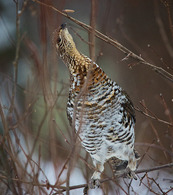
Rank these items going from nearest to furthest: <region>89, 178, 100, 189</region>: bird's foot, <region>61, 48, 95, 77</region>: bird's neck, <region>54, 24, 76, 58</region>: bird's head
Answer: <region>54, 24, 76, 58</region>: bird's head < <region>61, 48, 95, 77</region>: bird's neck < <region>89, 178, 100, 189</region>: bird's foot

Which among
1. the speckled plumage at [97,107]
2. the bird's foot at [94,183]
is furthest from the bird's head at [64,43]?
the bird's foot at [94,183]

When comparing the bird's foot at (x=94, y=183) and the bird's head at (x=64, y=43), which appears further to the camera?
the bird's foot at (x=94, y=183)

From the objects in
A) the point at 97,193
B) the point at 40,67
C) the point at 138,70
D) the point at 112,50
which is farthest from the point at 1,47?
the point at 40,67

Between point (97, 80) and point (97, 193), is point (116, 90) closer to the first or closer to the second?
point (97, 80)

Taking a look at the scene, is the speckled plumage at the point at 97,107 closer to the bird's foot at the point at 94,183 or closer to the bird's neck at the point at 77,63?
the bird's neck at the point at 77,63

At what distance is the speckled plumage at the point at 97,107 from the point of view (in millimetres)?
2402

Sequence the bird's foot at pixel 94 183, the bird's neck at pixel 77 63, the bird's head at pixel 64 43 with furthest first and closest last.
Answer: the bird's foot at pixel 94 183 < the bird's neck at pixel 77 63 < the bird's head at pixel 64 43

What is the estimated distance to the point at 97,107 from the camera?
2.41m

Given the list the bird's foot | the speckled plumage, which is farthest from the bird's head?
the bird's foot

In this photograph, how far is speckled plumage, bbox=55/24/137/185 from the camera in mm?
2402

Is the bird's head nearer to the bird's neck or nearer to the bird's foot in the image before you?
the bird's neck

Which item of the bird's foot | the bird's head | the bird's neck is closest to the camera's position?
the bird's head

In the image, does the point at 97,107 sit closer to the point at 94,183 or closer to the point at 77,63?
the point at 77,63

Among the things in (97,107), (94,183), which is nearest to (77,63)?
(97,107)
